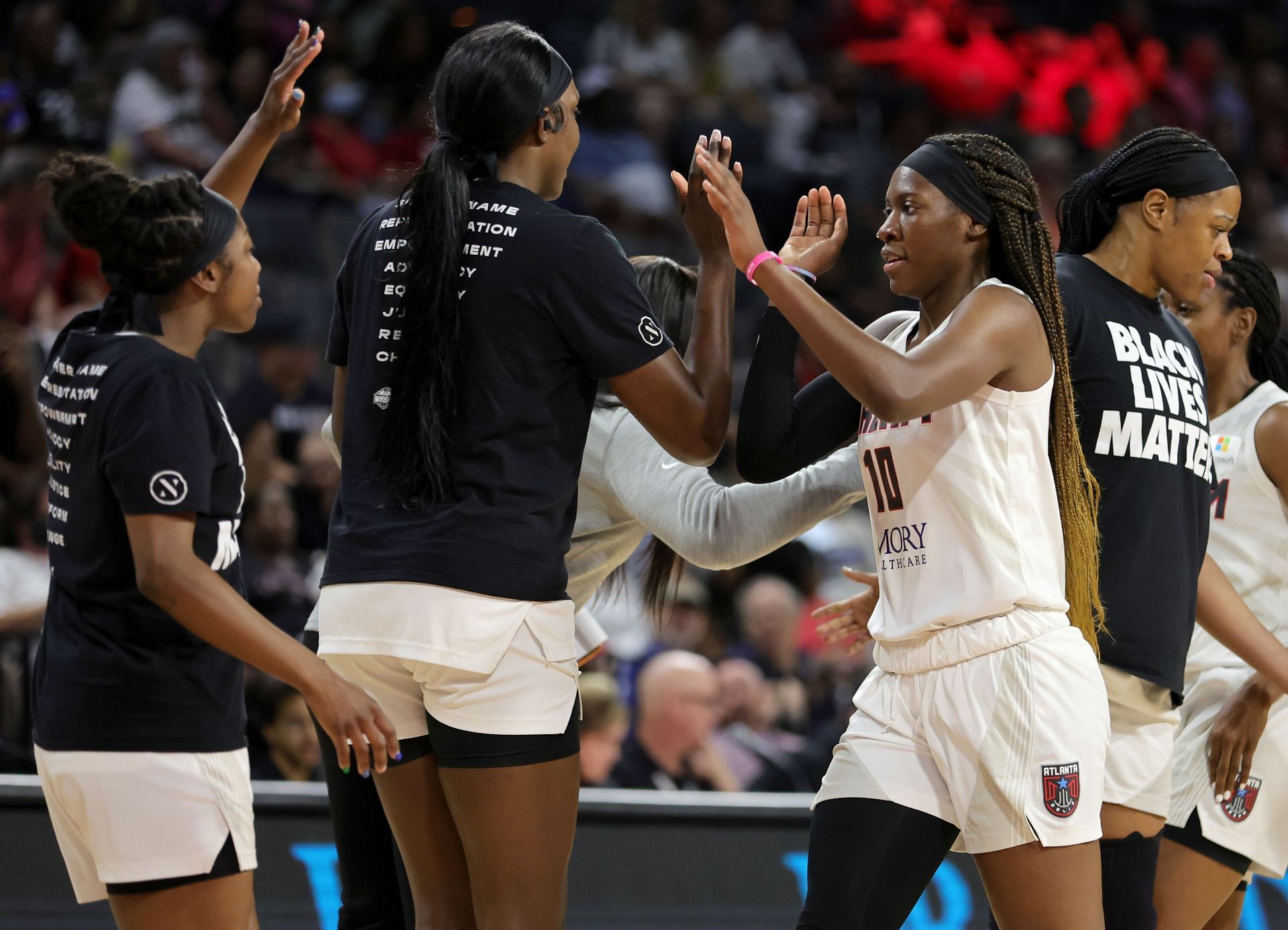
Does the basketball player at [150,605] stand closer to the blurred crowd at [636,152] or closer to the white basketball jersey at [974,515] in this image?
the blurred crowd at [636,152]

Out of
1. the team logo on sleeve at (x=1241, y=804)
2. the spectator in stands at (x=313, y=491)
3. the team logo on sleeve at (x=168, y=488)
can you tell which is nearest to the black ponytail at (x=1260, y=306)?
the team logo on sleeve at (x=1241, y=804)

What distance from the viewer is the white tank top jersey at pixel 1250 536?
3443 millimetres

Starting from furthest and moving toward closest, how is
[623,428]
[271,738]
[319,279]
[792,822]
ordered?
[319,279], [271,738], [792,822], [623,428]

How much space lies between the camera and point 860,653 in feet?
22.5

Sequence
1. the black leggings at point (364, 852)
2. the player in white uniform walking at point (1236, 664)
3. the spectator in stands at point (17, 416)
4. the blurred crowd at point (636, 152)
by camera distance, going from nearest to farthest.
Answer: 1. the black leggings at point (364, 852)
2. the player in white uniform walking at point (1236, 664)
3. the blurred crowd at point (636, 152)
4. the spectator in stands at point (17, 416)

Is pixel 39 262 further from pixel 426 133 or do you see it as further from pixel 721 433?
pixel 721 433

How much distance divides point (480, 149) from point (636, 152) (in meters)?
6.71

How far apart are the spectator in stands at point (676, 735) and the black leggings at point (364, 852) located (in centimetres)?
248

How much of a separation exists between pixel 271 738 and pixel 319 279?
3116mm

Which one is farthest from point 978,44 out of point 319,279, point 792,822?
point 792,822

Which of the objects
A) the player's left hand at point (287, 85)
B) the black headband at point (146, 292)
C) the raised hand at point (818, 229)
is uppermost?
the player's left hand at point (287, 85)

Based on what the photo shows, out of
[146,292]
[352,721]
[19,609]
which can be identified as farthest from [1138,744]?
[19,609]

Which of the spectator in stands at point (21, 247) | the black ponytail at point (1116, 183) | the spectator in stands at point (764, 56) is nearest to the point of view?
the black ponytail at point (1116, 183)

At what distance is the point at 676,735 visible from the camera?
222 inches
